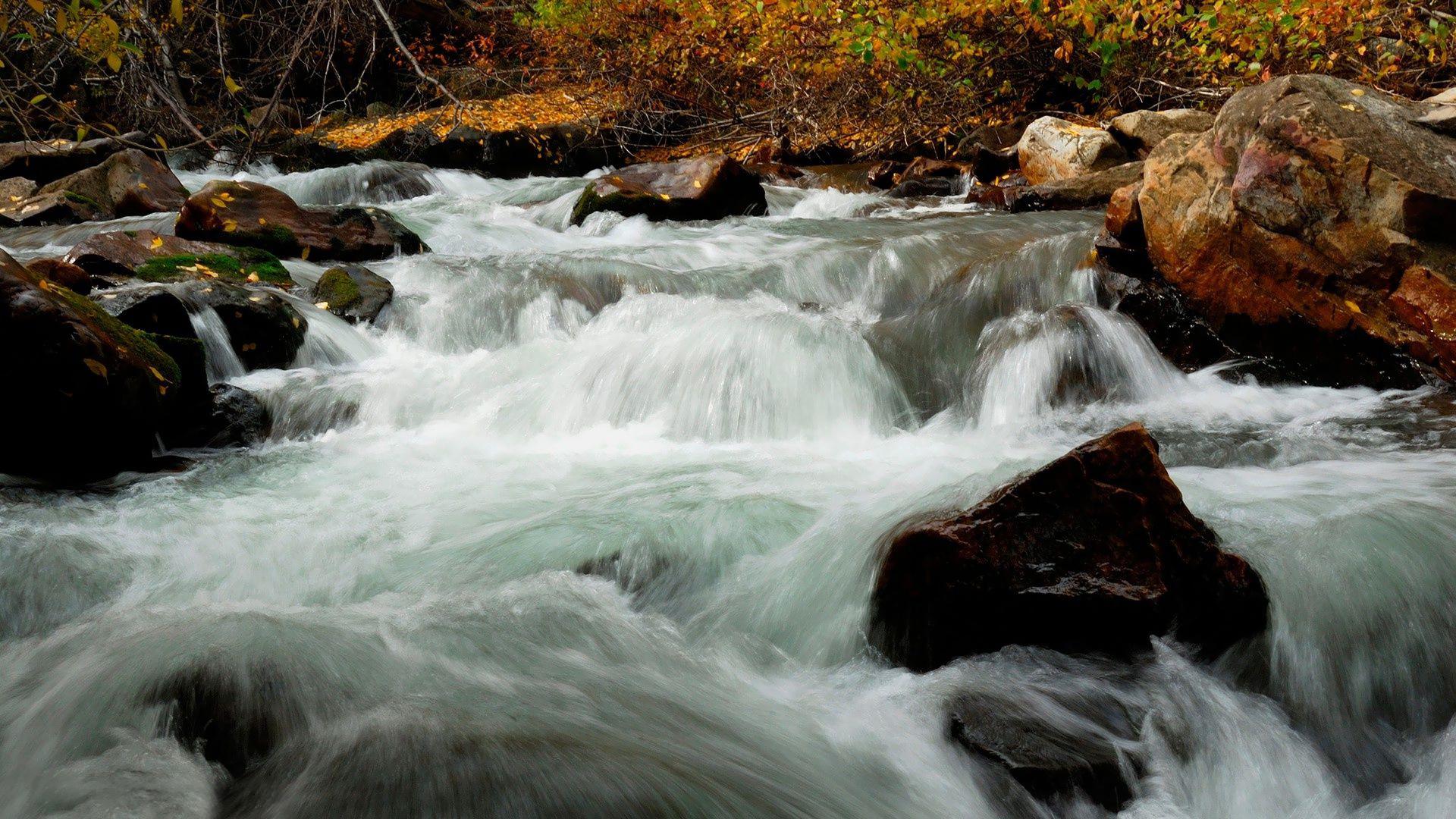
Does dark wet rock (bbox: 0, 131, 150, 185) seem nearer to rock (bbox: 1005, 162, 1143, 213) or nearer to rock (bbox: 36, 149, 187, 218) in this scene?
rock (bbox: 36, 149, 187, 218)

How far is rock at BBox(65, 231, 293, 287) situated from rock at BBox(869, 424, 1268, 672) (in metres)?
5.67

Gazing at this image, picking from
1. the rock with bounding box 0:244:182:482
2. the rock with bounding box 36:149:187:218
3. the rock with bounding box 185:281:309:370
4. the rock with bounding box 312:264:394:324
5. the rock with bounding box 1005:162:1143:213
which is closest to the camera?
the rock with bounding box 0:244:182:482

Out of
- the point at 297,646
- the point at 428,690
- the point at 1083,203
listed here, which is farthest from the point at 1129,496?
the point at 1083,203

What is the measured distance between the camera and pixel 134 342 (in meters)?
4.63

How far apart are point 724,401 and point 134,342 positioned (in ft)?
10.3

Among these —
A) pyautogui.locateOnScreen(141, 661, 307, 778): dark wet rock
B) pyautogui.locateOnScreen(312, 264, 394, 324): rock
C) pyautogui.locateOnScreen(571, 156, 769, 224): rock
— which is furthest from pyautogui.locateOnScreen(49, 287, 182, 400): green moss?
pyautogui.locateOnScreen(571, 156, 769, 224): rock

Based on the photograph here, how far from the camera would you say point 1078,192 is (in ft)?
30.1

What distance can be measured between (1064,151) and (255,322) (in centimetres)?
822

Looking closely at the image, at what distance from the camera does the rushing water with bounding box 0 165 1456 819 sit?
2479mm

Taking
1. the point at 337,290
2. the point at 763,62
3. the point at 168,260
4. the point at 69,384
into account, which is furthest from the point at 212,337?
the point at 763,62

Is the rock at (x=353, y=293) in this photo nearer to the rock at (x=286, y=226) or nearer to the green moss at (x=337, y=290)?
the green moss at (x=337, y=290)

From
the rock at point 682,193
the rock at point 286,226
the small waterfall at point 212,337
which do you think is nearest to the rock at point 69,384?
the small waterfall at point 212,337

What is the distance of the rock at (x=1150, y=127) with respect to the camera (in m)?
9.60

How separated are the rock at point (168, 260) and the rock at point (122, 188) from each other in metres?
3.00
